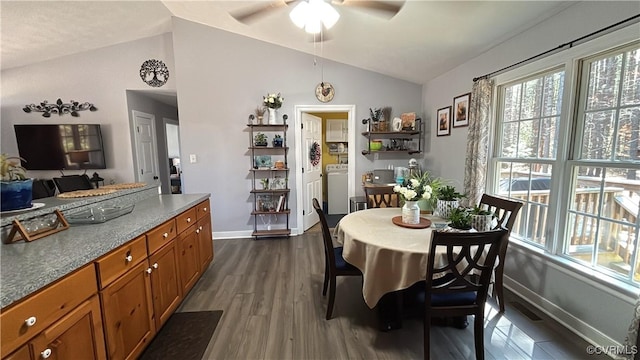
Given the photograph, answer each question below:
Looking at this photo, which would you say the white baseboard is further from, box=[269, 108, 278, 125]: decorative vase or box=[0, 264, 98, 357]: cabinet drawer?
box=[269, 108, 278, 125]: decorative vase

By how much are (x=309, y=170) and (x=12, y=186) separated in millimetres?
3267

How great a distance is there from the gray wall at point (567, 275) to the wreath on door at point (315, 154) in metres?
2.44

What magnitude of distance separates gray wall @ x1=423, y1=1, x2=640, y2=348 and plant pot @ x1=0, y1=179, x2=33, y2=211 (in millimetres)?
3634

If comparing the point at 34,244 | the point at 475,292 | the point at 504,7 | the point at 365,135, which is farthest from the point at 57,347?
the point at 365,135

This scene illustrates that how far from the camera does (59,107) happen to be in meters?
4.17

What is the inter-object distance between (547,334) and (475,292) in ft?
2.58

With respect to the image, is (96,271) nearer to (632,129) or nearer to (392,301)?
(392,301)

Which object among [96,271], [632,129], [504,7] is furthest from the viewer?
[504,7]

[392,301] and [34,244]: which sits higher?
[34,244]

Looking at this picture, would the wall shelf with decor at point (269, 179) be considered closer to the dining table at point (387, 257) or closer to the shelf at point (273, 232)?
the shelf at point (273, 232)

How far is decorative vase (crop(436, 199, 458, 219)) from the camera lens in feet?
7.29

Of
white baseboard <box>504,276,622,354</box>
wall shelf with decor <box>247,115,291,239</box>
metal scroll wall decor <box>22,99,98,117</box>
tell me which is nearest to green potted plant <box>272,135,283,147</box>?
wall shelf with decor <box>247,115,291,239</box>

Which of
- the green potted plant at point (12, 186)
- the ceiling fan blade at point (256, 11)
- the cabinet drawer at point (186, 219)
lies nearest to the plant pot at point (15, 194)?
the green potted plant at point (12, 186)

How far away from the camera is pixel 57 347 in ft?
3.43
